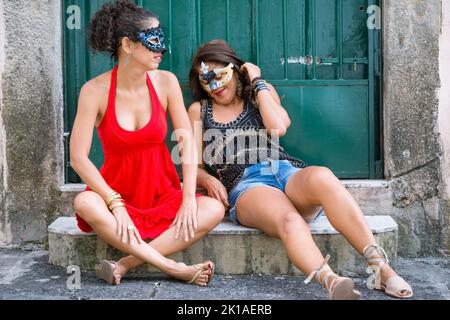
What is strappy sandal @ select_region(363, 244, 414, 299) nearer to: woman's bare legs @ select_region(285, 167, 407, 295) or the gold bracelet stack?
woman's bare legs @ select_region(285, 167, 407, 295)

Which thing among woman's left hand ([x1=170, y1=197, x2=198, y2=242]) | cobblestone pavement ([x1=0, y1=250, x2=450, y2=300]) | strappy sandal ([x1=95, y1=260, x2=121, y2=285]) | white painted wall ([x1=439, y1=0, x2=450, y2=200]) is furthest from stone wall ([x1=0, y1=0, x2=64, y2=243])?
white painted wall ([x1=439, y1=0, x2=450, y2=200])

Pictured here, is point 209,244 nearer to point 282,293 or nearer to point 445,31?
point 282,293

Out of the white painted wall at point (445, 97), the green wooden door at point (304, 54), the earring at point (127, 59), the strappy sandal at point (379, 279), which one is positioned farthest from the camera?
the green wooden door at point (304, 54)

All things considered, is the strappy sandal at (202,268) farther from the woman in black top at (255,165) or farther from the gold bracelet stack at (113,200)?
the gold bracelet stack at (113,200)

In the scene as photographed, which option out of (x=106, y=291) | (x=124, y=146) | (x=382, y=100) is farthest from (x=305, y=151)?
(x=106, y=291)

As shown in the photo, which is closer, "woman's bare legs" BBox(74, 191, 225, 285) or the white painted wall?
"woman's bare legs" BBox(74, 191, 225, 285)

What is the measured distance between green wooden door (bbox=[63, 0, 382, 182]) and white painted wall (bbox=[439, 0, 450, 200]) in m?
0.41

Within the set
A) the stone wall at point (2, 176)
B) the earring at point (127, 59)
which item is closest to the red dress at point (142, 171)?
the earring at point (127, 59)

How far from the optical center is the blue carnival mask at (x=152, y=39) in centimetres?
375

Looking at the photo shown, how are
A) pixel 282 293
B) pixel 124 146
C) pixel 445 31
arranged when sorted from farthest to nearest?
pixel 445 31 → pixel 124 146 → pixel 282 293

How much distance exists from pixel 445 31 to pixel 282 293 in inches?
81.2

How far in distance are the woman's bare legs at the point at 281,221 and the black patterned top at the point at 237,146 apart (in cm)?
29

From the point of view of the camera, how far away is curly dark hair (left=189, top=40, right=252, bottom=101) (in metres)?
4.21

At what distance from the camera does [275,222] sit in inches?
145
